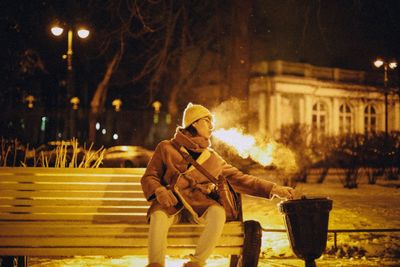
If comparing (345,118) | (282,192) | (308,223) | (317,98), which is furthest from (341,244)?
(345,118)

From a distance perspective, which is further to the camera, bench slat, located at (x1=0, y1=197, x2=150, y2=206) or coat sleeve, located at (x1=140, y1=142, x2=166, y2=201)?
bench slat, located at (x1=0, y1=197, x2=150, y2=206)

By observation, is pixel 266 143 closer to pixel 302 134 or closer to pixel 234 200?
pixel 234 200

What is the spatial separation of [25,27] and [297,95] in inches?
773

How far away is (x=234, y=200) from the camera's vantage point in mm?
5027

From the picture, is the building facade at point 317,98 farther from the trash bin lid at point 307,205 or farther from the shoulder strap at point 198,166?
the shoulder strap at point 198,166

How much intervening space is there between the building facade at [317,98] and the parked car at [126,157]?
778 centimetres

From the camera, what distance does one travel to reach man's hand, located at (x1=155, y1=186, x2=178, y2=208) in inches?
183

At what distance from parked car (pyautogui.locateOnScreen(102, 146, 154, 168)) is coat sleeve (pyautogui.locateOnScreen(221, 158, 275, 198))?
21.6 metres

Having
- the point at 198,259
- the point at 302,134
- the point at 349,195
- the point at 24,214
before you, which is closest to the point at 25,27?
the point at 302,134

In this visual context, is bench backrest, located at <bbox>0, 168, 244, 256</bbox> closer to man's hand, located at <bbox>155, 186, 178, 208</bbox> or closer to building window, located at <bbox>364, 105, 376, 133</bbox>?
man's hand, located at <bbox>155, 186, 178, 208</bbox>

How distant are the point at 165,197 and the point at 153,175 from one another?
32 centimetres

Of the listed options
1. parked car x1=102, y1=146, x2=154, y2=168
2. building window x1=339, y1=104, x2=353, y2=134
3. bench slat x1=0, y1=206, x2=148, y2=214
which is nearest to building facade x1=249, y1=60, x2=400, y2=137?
building window x1=339, y1=104, x2=353, y2=134

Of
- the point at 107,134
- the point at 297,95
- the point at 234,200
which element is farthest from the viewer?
the point at 107,134

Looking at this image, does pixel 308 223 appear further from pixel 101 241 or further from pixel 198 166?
pixel 101 241
